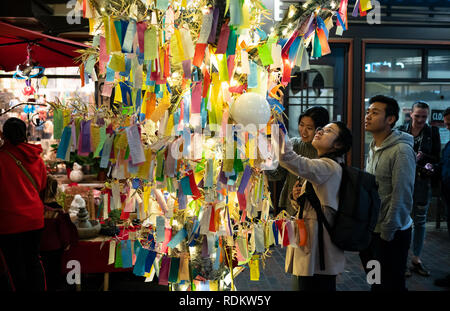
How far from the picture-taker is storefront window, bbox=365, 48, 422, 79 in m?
6.13

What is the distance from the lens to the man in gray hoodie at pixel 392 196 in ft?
8.21

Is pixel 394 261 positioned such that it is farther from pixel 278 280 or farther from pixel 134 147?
pixel 134 147

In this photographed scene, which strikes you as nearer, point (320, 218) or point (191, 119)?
point (191, 119)

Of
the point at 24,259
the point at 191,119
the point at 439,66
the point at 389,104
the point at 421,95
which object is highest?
the point at 439,66

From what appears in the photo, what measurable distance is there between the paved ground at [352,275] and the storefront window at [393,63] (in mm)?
2920

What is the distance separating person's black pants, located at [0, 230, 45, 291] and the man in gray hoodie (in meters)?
2.61

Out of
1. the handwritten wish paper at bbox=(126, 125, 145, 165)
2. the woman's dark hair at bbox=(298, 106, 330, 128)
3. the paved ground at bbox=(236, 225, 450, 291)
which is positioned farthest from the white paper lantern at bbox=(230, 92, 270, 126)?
the paved ground at bbox=(236, 225, 450, 291)

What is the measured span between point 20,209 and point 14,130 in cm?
62

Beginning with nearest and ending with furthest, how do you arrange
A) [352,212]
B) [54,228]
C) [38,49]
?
1. [352,212]
2. [54,228]
3. [38,49]

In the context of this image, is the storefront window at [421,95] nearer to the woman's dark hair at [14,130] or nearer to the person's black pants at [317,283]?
the person's black pants at [317,283]

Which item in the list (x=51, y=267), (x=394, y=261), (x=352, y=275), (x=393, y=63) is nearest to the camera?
(x=394, y=261)

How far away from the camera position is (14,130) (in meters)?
2.80

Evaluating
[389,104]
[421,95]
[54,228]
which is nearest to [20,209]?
[54,228]

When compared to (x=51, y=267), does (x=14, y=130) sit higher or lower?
higher
